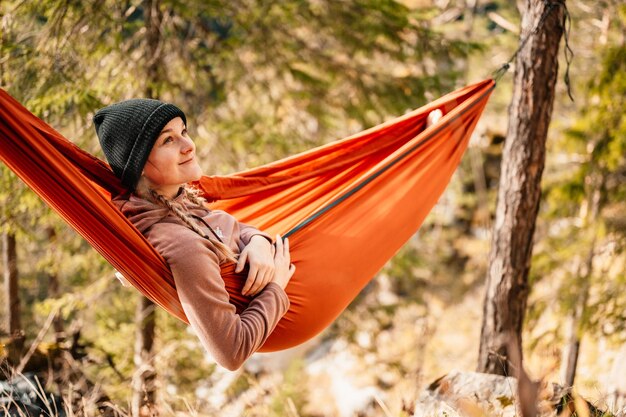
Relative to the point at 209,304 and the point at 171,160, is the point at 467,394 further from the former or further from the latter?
the point at 171,160

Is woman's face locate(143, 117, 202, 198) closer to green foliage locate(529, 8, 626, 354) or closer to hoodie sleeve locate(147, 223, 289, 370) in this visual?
hoodie sleeve locate(147, 223, 289, 370)

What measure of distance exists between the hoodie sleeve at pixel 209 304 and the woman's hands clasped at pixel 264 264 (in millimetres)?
103

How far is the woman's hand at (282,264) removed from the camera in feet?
5.37

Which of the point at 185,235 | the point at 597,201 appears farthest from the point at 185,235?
the point at 597,201

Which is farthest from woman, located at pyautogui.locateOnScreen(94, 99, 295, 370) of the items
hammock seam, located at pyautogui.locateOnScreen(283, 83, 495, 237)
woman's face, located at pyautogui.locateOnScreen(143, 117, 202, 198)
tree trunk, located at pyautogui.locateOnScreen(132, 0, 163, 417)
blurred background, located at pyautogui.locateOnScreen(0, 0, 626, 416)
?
tree trunk, located at pyautogui.locateOnScreen(132, 0, 163, 417)

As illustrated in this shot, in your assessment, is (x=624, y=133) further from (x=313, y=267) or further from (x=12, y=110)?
(x=12, y=110)

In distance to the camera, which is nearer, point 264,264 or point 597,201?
point 264,264

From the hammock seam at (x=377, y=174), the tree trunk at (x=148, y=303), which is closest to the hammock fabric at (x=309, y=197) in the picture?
the hammock seam at (x=377, y=174)

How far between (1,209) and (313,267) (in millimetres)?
1983

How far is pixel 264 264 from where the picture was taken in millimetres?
1563

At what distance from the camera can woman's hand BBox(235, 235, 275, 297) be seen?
1.52 metres

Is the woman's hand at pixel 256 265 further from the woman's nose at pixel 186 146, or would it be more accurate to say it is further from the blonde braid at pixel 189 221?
the woman's nose at pixel 186 146

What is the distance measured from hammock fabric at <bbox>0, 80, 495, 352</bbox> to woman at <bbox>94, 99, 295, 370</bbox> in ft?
0.21

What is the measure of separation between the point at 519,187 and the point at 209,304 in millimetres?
1529
